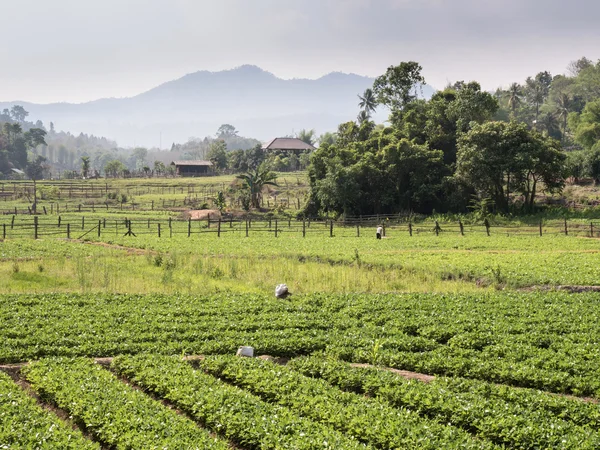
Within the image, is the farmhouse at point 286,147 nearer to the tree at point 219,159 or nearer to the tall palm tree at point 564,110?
the tree at point 219,159

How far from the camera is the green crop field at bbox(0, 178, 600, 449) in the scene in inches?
432

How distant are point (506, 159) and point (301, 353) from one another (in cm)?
4767

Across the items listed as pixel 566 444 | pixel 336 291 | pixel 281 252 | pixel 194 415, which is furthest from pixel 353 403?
pixel 281 252

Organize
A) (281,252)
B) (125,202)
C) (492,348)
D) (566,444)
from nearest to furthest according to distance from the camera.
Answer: (566,444), (492,348), (281,252), (125,202)

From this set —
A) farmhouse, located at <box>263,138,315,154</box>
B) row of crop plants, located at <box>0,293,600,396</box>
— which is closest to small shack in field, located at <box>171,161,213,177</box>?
farmhouse, located at <box>263,138,315,154</box>

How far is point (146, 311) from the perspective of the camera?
781 inches

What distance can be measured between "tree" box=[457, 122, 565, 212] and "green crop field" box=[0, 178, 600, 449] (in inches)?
1074

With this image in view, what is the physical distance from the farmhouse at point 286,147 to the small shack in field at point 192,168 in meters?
16.1

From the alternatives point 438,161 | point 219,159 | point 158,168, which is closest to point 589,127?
point 438,161

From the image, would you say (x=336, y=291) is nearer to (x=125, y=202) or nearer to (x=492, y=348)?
(x=492, y=348)

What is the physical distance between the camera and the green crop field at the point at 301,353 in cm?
1098

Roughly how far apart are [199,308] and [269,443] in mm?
10479

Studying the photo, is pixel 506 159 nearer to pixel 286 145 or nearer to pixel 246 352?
pixel 246 352

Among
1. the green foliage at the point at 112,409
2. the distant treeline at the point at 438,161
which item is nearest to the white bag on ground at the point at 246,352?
the green foliage at the point at 112,409
